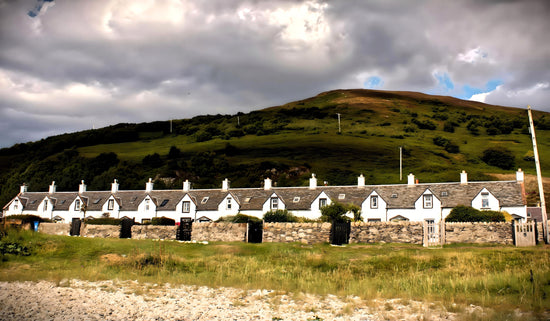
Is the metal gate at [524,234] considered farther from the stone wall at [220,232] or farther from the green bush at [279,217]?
the green bush at [279,217]

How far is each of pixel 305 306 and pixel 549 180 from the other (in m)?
103

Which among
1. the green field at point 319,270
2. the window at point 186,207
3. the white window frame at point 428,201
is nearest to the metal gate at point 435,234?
the green field at point 319,270

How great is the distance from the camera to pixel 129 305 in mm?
13688

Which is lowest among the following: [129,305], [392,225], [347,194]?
[129,305]

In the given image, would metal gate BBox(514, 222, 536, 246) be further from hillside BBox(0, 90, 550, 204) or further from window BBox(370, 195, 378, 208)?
hillside BBox(0, 90, 550, 204)

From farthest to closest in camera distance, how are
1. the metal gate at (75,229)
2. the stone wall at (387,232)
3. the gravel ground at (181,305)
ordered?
the metal gate at (75,229) → the stone wall at (387,232) → the gravel ground at (181,305)

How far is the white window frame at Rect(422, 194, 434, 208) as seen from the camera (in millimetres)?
60794

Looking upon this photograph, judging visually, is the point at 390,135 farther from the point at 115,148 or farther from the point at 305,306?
the point at 305,306

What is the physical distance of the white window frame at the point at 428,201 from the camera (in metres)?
60.8

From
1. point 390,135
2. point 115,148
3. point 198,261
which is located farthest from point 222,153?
point 198,261

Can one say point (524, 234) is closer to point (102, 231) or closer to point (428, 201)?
point (428, 201)

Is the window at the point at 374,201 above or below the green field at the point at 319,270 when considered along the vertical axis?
above

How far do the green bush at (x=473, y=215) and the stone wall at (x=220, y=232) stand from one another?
95.1 ft

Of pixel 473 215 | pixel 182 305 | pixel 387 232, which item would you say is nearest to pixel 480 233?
pixel 387 232
